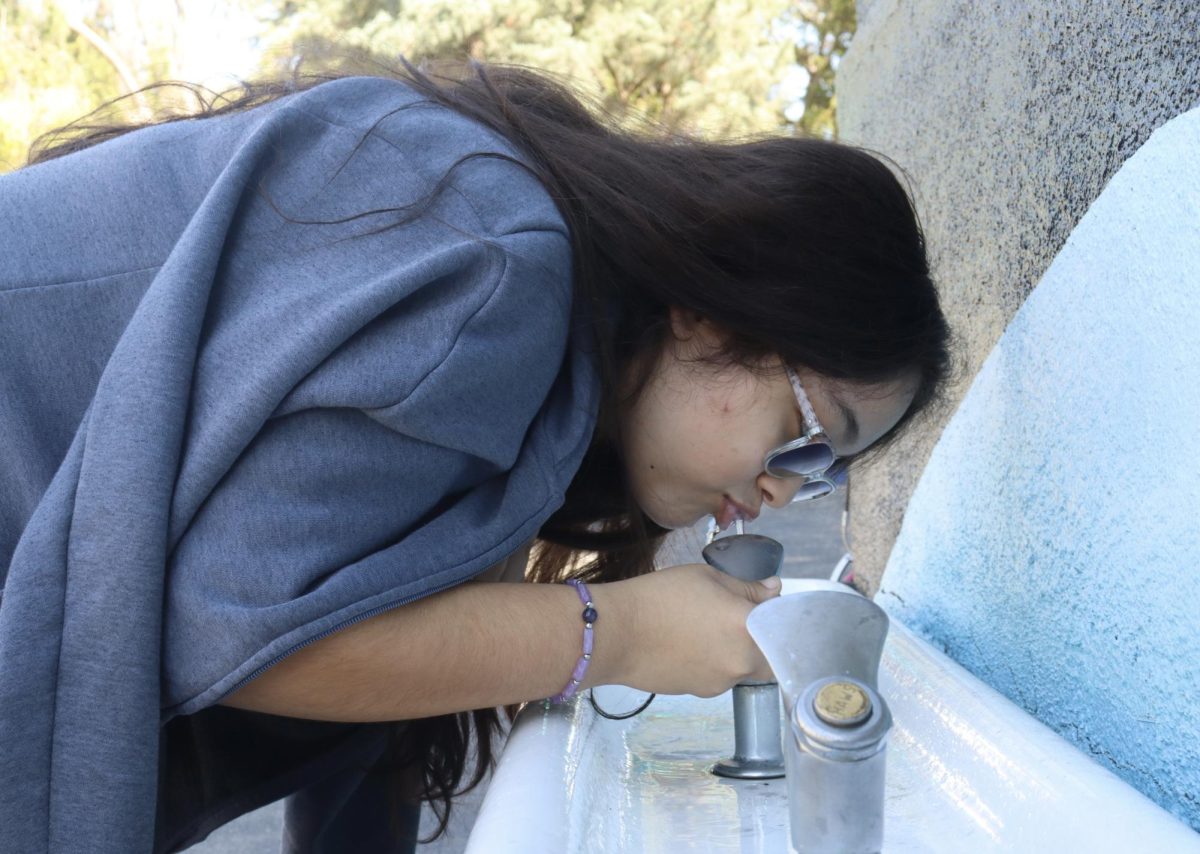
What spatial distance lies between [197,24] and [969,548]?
9.55 m

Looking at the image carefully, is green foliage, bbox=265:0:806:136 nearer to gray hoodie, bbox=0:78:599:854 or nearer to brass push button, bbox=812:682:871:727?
gray hoodie, bbox=0:78:599:854

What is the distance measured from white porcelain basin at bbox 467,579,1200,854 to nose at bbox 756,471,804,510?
8.9 inches

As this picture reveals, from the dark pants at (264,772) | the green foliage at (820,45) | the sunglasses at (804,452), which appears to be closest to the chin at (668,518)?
the sunglasses at (804,452)

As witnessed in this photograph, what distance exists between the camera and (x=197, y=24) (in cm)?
959

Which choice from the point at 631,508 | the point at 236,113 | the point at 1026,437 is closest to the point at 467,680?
the point at 631,508

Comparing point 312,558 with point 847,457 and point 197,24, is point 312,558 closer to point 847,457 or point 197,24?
point 847,457

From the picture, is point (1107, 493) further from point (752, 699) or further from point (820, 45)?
point (820, 45)

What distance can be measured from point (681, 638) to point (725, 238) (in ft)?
1.21

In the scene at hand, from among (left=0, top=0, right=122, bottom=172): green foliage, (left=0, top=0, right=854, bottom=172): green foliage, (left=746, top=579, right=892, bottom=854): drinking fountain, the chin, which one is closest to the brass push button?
(left=746, top=579, right=892, bottom=854): drinking fountain

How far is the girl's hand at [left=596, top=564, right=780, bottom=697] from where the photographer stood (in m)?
1.07

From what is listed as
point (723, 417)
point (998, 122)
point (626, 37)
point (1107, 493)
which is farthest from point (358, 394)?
point (626, 37)

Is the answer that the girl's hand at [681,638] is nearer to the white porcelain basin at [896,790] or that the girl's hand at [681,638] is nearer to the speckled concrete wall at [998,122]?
the white porcelain basin at [896,790]

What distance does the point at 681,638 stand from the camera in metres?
1.08

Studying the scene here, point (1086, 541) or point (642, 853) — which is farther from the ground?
point (1086, 541)
